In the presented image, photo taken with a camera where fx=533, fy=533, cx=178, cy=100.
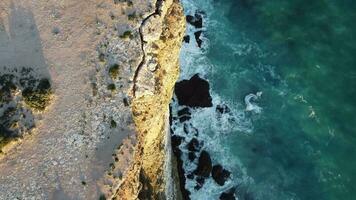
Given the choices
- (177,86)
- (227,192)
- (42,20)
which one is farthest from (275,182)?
(42,20)

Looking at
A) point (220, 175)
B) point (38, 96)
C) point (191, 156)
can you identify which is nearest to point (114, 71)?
point (38, 96)

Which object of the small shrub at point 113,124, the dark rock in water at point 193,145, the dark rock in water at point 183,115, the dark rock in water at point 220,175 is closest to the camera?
the small shrub at point 113,124

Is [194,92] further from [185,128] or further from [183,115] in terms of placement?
[185,128]

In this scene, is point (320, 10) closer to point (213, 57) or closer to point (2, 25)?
point (213, 57)

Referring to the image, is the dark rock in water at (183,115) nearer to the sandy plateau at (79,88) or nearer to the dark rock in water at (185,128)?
the dark rock in water at (185,128)

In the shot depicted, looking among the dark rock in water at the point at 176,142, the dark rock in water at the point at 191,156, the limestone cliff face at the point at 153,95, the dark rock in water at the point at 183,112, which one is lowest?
the dark rock in water at the point at 191,156

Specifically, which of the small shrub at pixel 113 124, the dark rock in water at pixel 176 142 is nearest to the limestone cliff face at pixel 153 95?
the small shrub at pixel 113 124
